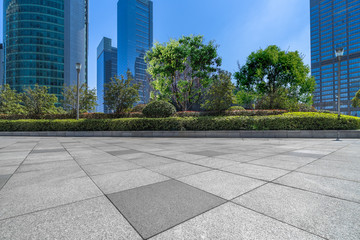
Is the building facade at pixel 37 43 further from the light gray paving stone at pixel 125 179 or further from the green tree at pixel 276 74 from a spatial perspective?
→ the light gray paving stone at pixel 125 179

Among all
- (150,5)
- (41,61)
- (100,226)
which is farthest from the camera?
(150,5)

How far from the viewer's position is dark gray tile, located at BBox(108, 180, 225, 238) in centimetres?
178

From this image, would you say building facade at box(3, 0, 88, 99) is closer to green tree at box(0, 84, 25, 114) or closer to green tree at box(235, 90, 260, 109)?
green tree at box(0, 84, 25, 114)

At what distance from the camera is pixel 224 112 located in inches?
613

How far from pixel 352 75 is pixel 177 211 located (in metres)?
172

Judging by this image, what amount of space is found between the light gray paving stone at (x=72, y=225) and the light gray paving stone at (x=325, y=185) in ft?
9.15

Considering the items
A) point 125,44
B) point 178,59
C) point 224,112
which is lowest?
point 224,112

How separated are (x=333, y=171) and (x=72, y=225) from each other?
4956 millimetres

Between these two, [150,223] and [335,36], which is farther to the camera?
[335,36]

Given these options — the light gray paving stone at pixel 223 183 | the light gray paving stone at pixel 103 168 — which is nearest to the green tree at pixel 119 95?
the light gray paving stone at pixel 103 168

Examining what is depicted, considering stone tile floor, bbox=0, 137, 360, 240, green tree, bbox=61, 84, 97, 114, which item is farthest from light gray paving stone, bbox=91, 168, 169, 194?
green tree, bbox=61, 84, 97, 114

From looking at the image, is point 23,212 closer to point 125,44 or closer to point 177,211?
point 177,211

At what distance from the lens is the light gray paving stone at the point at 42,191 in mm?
2224

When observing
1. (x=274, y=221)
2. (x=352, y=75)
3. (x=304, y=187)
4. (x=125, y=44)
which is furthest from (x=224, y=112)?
(x=352, y=75)
